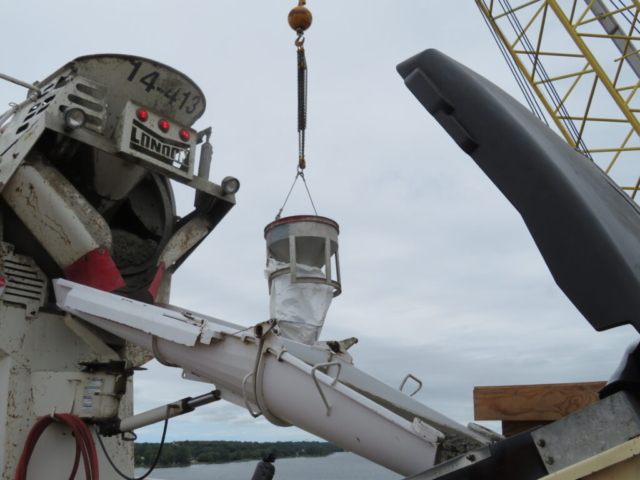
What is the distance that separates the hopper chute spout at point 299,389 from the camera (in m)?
2.44

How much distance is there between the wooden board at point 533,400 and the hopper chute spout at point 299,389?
0.32 meters

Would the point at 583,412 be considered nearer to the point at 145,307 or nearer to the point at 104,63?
the point at 145,307

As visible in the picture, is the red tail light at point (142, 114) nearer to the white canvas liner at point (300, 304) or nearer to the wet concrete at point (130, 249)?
the wet concrete at point (130, 249)

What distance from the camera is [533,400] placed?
6.73 ft

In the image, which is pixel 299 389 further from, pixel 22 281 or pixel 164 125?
pixel 164 125

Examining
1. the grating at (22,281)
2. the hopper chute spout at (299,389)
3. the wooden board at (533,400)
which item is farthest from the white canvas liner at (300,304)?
the wooden board at (533,400)

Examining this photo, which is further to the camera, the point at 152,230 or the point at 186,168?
the point at 152,230

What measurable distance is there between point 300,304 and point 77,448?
1764 millimetres

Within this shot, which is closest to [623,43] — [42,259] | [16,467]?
[42,259]

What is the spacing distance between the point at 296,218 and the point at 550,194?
327cm

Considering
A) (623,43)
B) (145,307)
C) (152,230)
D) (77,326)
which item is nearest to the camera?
(145,307)

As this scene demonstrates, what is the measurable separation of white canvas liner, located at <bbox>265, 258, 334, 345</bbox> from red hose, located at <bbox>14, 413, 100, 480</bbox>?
1462 mm

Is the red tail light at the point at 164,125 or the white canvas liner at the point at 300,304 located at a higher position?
the red tail light at the point at 164,125

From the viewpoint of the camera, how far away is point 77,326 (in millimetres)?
4367
